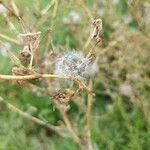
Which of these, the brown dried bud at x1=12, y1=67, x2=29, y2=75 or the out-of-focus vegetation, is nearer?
the brown dried bud at x1=12, y1=67, x2=29, y2=75

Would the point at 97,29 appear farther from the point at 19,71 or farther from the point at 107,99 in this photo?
the point at 107,99

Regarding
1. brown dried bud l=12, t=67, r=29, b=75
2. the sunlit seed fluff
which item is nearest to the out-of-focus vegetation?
the sunlit seed fluff

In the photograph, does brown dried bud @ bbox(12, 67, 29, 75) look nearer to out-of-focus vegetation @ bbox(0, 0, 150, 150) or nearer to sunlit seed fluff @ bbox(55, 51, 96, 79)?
sunlit seed fluff @ bbox(55, 51, 96, 79)

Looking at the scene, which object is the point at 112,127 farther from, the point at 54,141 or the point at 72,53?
the point at 72,53

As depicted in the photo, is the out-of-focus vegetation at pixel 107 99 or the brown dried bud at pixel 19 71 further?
the out-of-focus vegetation at pixel 107 99

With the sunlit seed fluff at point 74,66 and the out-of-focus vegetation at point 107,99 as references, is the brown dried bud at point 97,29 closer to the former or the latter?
the sunlit seed fluff at point 74,66

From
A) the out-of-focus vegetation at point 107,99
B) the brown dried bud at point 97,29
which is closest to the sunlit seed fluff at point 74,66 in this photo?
the brown dried bud at point 97,29

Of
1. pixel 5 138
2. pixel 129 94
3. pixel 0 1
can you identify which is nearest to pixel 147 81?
pixel 129 94

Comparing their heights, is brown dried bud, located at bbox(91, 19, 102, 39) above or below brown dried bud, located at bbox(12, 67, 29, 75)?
above

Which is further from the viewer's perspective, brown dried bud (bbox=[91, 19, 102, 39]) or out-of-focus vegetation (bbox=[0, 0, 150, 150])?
out-of-focus vegetation (bbox=[0, 0, 150, 150])

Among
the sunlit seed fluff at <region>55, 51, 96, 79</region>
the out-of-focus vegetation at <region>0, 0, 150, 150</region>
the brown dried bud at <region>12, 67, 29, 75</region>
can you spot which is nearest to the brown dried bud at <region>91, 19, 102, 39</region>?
the sunlit seed fluff at <region>55, 51, 96, 79</region>
